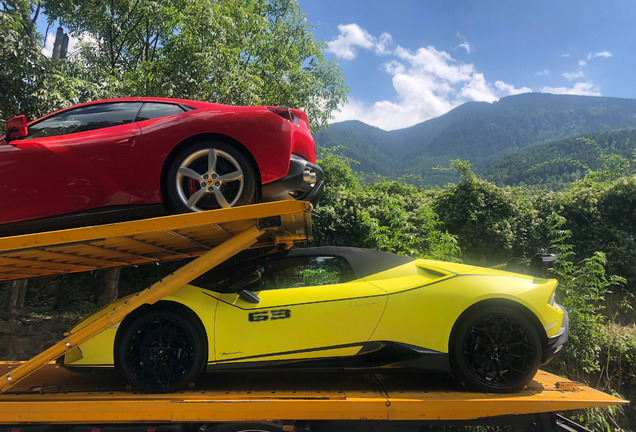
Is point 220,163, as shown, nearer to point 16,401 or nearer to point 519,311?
point 16,401

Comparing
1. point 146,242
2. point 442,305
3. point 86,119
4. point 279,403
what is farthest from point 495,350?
point 86,119

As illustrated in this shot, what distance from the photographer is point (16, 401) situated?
2.19 meters

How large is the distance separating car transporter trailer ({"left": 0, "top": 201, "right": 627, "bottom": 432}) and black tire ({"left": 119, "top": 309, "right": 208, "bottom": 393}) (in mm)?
104

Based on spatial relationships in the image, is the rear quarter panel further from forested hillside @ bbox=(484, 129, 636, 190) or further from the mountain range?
the mountain range

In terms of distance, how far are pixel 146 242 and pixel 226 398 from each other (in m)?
1.24

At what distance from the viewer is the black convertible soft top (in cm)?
252

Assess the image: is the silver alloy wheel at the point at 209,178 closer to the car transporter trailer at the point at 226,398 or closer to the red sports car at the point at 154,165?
the red sports car at the point at 154,165

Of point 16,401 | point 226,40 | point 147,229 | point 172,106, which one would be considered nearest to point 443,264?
point 147,229

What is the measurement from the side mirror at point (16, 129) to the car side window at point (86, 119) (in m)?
0.05

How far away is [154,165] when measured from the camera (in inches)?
96.3

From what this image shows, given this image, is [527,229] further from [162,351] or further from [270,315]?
[162,351]

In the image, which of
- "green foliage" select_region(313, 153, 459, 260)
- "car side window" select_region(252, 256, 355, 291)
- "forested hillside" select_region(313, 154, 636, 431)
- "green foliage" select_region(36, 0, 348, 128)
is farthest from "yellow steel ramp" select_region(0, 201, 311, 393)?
"green foliage" select_region(36, 0, 348, 128)

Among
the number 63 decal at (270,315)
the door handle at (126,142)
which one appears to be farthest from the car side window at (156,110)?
the number 63 decal at (270,315)

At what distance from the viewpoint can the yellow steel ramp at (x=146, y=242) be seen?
6.95ft
